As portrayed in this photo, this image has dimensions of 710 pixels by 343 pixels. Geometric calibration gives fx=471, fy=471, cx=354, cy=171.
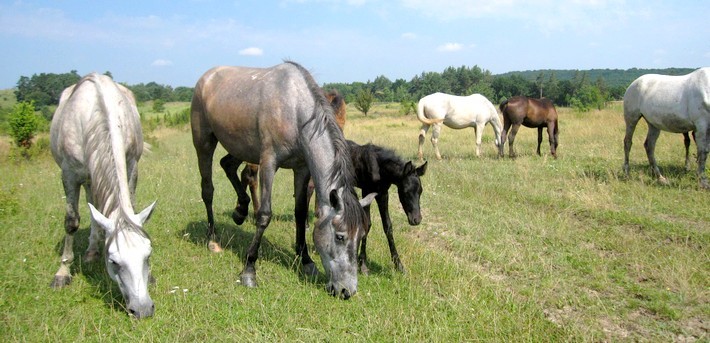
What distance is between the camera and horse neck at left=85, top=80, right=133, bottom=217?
393 cm

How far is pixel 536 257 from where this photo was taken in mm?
5426

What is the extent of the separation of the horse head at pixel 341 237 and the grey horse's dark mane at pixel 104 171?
4.81 ft

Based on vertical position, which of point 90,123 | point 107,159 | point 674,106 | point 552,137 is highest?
point 674,106

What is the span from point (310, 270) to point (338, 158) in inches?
53.6

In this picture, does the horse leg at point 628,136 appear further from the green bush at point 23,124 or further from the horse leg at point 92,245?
the green bush at point 23,124

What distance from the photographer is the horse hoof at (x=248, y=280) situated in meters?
4.59

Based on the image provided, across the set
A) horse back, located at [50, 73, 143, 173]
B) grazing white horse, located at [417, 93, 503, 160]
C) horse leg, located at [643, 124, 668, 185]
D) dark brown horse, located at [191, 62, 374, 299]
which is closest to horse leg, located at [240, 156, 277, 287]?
dark brown horse, located at [191, 62, 374, 299]

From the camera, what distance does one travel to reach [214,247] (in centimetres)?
572

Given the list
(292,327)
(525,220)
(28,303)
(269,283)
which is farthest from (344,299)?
(525,220)

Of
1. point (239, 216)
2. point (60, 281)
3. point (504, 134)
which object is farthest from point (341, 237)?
point (504, 134)

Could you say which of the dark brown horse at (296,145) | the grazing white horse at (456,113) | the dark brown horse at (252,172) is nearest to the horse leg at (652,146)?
the grazing white horse at (456,113)

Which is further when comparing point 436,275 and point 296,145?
point 436,275

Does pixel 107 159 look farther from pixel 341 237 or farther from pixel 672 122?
pixel 672 122

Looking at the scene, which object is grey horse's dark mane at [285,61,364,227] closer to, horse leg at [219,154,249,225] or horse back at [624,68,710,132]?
horse leg at [219,154,249,225]
